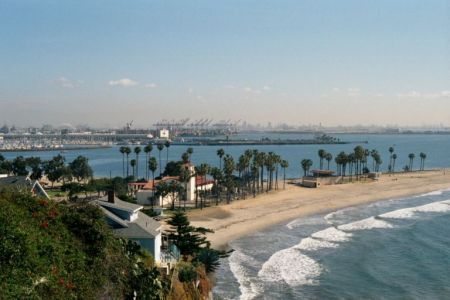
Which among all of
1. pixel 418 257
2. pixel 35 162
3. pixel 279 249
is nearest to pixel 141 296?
pixel 279 249

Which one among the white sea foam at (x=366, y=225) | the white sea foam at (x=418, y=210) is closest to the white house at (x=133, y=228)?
the white sea foam at (x=366, y=225)

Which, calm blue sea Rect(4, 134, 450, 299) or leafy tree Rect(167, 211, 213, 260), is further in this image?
leafy tree Rect(167, 211, 213, 260)

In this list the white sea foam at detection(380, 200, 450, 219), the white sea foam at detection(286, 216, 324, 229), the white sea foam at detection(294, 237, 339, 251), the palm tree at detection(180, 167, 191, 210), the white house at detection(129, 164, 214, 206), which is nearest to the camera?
the white sea foam at detection(294, 237, 339, 251)

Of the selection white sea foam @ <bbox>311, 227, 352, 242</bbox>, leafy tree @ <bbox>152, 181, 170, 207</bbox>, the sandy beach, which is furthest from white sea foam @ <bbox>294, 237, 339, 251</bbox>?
leafy tree @ <bbox>152, 181, 170, 207</bbox>

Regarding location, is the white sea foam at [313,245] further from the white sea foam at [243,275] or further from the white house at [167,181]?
the white house at [167,181]

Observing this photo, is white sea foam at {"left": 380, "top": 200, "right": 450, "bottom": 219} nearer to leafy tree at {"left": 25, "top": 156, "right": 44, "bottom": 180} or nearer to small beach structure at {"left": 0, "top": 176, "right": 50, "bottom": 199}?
small beach structure at {"left": 0, "top": 176, "right": 50, "bottom": 199}

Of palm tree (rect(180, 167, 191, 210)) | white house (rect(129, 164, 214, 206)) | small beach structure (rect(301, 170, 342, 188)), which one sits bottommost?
small beach structure (rect(301, 170, 342, 188))
